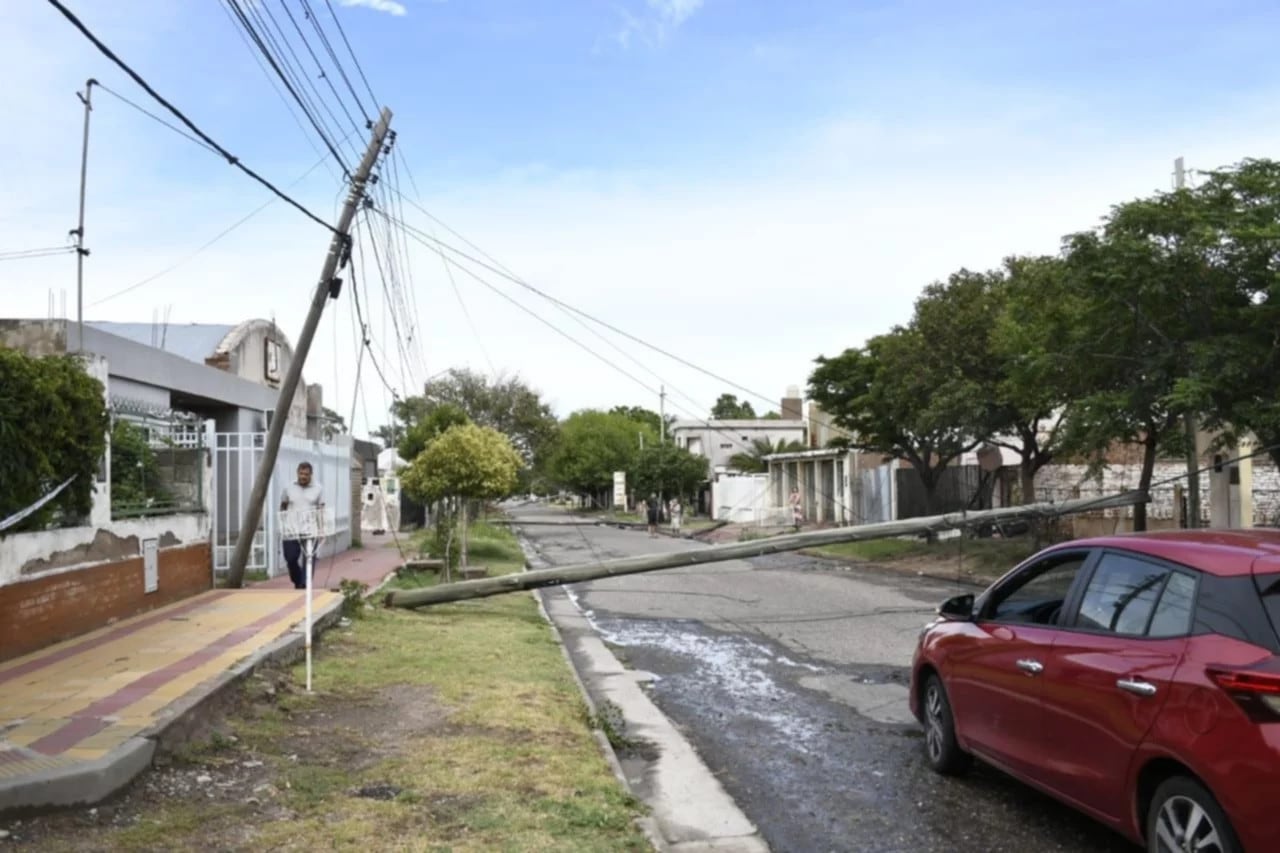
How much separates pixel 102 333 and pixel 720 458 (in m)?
67.5

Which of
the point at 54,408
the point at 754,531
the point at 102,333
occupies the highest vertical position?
the point at 102,333

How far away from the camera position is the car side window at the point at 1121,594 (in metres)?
5.00

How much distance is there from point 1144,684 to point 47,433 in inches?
342

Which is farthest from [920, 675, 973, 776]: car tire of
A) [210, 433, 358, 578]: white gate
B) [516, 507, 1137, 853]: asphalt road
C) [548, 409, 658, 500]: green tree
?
[548, 409, 658, 500]: green tree

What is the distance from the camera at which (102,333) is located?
15000 millimetres

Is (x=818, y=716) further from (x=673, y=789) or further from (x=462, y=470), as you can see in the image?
(x=462, y=470)

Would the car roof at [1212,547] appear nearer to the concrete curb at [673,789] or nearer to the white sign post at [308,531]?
the concrete curb at [673,789]

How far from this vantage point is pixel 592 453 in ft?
244

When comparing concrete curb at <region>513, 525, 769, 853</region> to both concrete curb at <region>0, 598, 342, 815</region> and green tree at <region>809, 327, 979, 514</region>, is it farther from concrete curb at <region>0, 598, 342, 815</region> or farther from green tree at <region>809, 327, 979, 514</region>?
green tree at <region>809, 327, 979, 514</region>

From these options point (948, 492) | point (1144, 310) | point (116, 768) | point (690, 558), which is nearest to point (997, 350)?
point (1144, 310)

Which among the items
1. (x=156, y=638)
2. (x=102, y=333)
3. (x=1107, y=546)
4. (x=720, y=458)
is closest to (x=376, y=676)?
(x=156, y=638)

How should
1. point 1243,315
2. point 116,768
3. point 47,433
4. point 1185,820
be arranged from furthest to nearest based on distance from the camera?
point 1243,315 < point 47,433 < point 116,768 < point 1185,820

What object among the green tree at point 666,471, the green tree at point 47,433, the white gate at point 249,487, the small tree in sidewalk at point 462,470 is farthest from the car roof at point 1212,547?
the green tree at point 666,471

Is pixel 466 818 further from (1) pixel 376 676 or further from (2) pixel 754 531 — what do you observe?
(2) pixel 754 531
